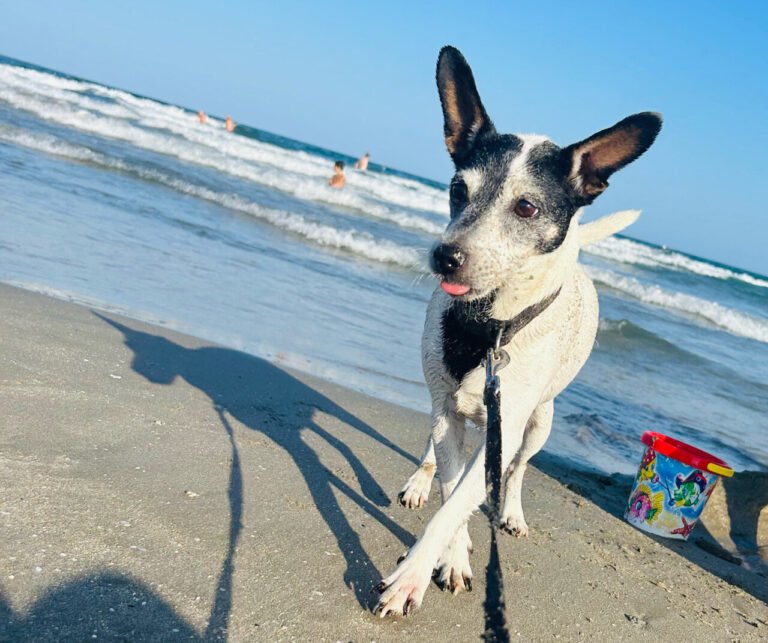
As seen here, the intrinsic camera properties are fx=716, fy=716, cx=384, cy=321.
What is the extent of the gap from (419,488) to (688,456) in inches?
65.4

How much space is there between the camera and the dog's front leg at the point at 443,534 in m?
2.67

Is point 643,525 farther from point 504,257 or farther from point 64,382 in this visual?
point 64,382

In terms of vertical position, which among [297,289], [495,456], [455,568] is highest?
[495,456]

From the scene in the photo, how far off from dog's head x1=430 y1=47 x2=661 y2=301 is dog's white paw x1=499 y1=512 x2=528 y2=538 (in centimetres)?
160

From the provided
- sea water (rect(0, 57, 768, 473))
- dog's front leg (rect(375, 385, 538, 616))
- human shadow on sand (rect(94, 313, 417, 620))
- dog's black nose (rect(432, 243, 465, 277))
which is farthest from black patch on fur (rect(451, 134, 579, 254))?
human shadow on sand (rect(94, 313, 417, 620))

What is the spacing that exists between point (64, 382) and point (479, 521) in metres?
2.36

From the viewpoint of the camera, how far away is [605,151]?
289 centimetres

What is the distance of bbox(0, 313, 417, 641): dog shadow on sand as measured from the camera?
2.14 metres

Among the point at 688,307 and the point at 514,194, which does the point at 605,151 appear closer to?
the point at 514,194

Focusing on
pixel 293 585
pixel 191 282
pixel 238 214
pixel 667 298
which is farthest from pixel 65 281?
pixel 667 298

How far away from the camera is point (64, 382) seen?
3877 mm

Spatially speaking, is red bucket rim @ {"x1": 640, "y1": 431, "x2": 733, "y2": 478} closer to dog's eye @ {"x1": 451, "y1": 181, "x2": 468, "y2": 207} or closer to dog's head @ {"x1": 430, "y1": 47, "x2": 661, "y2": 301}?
dog's head @ {"x1": 430, "y1": 47, "x2": 661, "y2": 301}

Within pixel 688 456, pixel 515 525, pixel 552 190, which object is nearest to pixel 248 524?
pixel 515 525

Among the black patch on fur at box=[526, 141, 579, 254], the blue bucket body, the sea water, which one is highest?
the black patch on fur at box=[526, 141, 579, 254]
